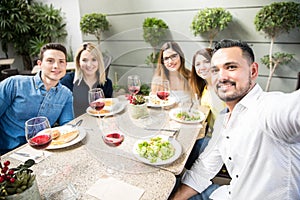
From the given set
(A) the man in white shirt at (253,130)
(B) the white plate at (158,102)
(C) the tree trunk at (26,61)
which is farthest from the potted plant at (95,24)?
(C) the tree trunk at (26,61)

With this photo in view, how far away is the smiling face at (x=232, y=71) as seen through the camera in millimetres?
471

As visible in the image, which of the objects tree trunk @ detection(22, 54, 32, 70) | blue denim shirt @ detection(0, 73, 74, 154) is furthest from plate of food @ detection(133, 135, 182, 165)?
tree trunk @ detection(22, 54, 32, 70)

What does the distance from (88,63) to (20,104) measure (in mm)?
528

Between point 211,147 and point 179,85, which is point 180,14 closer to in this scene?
point 179,85

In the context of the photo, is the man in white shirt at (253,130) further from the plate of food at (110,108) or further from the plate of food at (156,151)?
the plate of food at (110,108)

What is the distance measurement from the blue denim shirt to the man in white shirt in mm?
921

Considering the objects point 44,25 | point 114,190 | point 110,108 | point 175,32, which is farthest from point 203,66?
point 44,25

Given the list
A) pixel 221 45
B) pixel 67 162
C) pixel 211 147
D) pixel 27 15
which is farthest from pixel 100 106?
pixel 27 15

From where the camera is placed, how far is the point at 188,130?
2.77 ft

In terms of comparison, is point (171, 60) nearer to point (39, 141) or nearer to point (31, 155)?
point (39, 141)

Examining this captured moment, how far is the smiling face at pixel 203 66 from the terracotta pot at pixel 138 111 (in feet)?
0.92

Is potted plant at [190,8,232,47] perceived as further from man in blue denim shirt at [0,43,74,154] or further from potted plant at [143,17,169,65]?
man in blue denim shirt at [0,43,74,154]

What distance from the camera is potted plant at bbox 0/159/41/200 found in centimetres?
48

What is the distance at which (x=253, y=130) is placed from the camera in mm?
552
